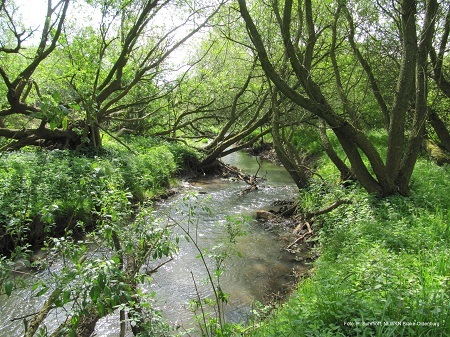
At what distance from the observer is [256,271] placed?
23.5 ft

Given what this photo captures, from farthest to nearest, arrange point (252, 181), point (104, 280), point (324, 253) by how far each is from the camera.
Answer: point (252, 181) → point (324, 253) → point (104, 280)

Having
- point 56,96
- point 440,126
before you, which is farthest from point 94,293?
point 440,126

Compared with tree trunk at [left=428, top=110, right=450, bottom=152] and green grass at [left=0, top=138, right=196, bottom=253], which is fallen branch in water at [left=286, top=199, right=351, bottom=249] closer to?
green grass at [left=0, top=138, right=196, bottom=253]

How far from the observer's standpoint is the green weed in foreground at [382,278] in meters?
3.04

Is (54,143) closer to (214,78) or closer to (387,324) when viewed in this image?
(214,78)

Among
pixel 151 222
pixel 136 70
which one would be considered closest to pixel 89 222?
pixel 151 222

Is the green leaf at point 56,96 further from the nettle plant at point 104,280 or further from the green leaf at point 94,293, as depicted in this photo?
the green leaf at point 94,293

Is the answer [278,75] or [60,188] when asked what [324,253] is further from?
[60,188]

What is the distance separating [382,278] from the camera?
3.79 meters

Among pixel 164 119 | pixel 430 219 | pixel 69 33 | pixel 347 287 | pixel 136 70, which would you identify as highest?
pixel 69 33

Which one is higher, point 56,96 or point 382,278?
point 56,96

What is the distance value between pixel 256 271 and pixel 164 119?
15.3 metres

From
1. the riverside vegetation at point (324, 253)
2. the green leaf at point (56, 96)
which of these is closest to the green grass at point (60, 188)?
the riverside vegetation at point (324, 253)

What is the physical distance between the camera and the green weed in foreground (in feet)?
9.97
